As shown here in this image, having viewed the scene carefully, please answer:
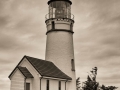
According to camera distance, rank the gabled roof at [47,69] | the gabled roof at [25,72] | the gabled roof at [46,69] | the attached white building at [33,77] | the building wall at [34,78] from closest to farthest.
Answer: the gabled roof at [25,72]
the attached white building at [33,77]
the building wall at [34,78]
the gabled roof at [46,69]
the gabled roof at [47,69]

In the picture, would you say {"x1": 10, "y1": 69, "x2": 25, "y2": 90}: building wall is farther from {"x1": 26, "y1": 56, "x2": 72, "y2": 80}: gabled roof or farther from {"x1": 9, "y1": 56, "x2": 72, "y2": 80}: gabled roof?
{"x1": 26, "y1": 56, "x2": 72, "y2": 80}: gabled roof

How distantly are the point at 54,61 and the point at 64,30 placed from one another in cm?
428

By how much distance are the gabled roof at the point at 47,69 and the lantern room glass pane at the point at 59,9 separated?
6690 millimetres

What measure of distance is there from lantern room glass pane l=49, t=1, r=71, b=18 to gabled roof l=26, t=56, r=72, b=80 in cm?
669

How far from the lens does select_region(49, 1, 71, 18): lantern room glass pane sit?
108ft

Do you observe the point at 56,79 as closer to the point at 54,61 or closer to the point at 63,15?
the point at 54,61

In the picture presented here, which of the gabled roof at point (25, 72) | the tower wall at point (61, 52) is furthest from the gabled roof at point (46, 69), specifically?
the tower wall at point (61, 52)

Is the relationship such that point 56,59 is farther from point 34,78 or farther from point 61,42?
point 34,78

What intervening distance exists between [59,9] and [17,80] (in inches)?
479

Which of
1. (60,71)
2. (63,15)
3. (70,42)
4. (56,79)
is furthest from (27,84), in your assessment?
(63,15)

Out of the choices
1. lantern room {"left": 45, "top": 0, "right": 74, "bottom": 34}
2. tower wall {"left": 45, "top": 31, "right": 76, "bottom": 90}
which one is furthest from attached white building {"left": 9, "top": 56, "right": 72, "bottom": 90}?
lantern room {"left": 45, "top": 0, "right": 74, "bottom": 34}

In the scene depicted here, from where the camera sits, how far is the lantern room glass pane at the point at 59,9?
3281 centimetres

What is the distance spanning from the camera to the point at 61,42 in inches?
1247

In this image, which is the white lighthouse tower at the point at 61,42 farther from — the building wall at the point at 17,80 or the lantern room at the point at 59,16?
the building wall at the point at 17,80
